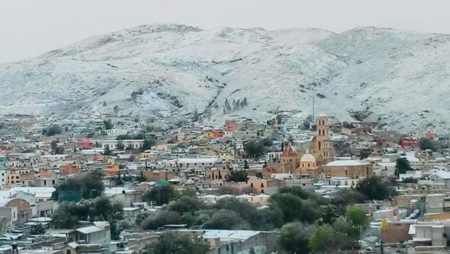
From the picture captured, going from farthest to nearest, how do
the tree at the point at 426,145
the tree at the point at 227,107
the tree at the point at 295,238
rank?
the tree at the point at 227,107, the tree at the point at 426,145, the tree at the point at 295,238

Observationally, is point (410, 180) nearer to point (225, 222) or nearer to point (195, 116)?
point (225, 222)

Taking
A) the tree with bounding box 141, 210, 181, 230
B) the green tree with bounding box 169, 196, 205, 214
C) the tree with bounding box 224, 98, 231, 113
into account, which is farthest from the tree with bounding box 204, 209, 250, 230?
the tree with bounding box 224, 98, 231, 113

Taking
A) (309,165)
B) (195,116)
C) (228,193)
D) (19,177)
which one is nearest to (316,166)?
(309,165)

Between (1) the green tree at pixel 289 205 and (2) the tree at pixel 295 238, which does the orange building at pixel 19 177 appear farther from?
(2) the tree at pixel 295 238

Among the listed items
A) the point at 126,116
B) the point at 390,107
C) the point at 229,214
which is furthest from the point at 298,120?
the point at 229,214

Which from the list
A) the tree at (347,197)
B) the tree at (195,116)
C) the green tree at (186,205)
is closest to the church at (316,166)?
the tree at (347,197)
